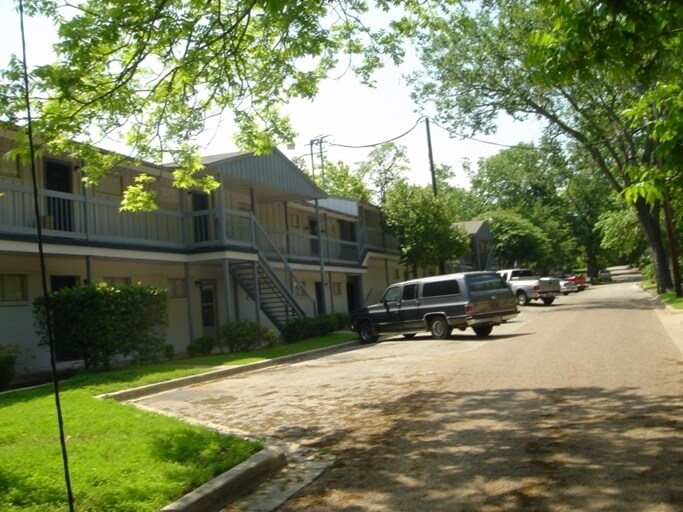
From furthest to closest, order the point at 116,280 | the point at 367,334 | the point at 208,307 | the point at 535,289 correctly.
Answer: the point at 535,289, the point at 208,307, the point at 367,334, the point at 116,280

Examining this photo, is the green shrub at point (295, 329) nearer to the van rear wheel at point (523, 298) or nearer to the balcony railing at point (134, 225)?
the balcony railing at point (134, 225)

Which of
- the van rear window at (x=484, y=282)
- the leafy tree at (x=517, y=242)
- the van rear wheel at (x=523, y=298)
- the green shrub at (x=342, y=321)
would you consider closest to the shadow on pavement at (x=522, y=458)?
the van rear window at (x=484, y=282)

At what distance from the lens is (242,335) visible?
21.5 metres

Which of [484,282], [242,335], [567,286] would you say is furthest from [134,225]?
[567,286]

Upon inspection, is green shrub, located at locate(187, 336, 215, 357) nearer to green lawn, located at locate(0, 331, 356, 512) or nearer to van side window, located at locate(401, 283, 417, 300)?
van side window, located at locate(401, 283, 417, 300)

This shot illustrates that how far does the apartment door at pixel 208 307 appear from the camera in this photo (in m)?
25.8

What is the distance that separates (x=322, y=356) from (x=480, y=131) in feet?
61.7

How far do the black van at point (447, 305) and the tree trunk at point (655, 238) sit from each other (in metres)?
17.0

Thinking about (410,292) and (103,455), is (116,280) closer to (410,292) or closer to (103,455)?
(410,292)

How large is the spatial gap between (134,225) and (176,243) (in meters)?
1.86

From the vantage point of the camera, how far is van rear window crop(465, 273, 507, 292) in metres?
20.8

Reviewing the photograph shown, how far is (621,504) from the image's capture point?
520 cm

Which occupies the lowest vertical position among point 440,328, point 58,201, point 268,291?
point 440,328

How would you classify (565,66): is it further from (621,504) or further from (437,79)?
(437,79)
